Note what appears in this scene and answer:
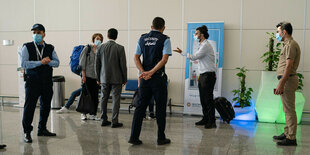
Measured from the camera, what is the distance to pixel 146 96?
148 inches

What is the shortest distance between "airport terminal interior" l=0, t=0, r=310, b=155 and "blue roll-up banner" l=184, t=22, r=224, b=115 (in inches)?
0.8

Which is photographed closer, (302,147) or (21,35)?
(302,147)

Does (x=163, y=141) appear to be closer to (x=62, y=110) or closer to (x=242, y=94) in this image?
(x=242, y=94)

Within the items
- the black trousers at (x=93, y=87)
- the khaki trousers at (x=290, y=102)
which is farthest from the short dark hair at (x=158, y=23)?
the black trousers at (x=93, y=87)

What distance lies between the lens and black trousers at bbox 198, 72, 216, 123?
16.5 ft

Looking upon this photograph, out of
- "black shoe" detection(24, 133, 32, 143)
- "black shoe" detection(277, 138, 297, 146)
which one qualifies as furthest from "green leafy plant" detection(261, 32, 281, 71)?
"black shoe" detection(24, 133, 32, 143)

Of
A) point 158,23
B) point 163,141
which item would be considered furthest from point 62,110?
point 158,23

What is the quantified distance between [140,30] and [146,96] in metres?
3.44

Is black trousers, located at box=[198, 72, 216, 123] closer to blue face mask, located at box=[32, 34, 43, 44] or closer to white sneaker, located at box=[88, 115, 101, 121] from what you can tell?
white sneaker, located at box=[88, 115, 101, 121]

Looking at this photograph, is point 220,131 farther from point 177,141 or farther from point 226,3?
point 226,3

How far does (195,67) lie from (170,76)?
0.72 meters

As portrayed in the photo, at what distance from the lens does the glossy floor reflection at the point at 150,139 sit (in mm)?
3637

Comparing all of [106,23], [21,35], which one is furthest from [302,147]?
[21,35]

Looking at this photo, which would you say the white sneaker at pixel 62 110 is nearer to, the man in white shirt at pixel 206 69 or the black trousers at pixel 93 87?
the black trousers at pixel 93 87
